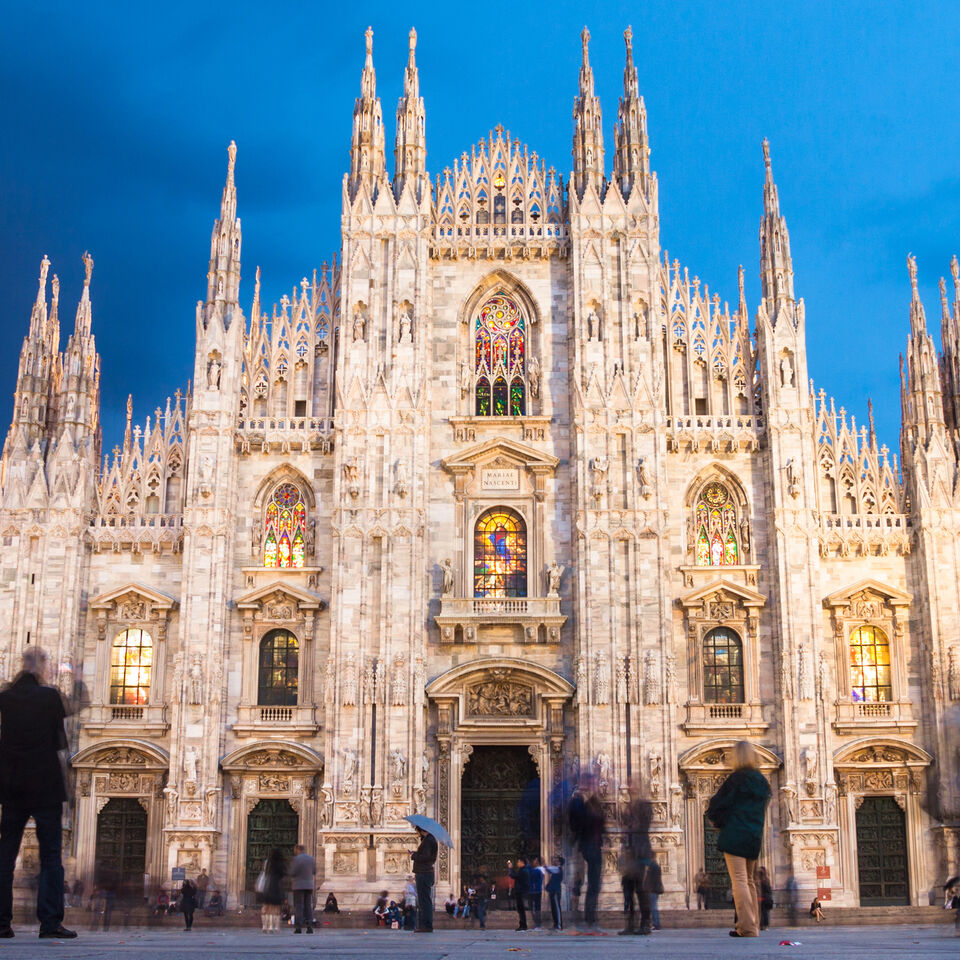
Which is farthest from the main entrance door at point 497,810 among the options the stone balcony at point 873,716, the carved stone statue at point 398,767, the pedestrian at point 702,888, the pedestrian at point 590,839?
the pedestrian at point 590,839

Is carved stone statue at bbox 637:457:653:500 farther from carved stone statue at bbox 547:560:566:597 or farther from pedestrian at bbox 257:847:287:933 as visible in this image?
pedestrian at bbox 257:847:287:933

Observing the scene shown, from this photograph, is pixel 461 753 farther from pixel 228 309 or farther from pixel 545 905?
pixel 228 309

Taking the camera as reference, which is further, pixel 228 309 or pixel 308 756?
pixel 228 309

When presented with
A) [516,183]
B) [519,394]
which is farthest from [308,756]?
[516,183]

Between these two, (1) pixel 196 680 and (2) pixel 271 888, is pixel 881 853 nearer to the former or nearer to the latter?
(2) pixel 271 888

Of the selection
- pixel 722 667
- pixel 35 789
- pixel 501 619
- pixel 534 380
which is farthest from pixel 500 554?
pixel 35 789

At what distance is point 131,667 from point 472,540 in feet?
31.2

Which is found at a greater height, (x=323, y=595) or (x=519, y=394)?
(x=519, y=394)

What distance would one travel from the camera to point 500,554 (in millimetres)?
34469

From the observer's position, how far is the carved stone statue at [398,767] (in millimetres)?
31938

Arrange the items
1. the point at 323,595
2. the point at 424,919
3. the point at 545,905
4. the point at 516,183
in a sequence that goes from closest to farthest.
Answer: the point at 424,919, the point at 545,905, the point at 323,595, the point at 516,183

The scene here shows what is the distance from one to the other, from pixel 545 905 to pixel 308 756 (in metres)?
6.83

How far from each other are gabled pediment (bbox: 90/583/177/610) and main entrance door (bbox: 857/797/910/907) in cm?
1856

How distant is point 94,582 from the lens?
114 ft
